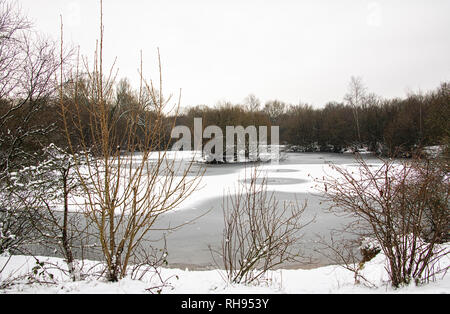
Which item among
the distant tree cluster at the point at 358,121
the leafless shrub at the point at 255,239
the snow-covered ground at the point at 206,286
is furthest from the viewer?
the distant tree cluster at the point at 358,121

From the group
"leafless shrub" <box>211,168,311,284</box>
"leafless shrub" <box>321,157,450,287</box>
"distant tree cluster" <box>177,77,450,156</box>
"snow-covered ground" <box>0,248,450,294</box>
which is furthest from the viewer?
"distant tree cluster" <box>177,77,450,156</box>

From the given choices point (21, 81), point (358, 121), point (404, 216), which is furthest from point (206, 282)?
point (358, 121)

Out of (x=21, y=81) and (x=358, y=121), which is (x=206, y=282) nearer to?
(x=21, y=81)

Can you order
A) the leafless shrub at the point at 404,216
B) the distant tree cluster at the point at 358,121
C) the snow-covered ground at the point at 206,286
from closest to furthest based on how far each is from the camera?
the snow-covered ground at the point at 206,286 → the leafless shrub at the point at 404,216 → the distant tree cluster at the point at 358,121

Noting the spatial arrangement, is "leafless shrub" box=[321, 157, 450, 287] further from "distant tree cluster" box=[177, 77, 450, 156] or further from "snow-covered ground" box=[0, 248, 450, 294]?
"distant tree cluster" box=[177, 77, 450, 156]

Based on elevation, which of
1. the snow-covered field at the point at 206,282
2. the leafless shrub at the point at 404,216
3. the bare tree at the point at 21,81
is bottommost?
the snow-covered field at the point at 206,282

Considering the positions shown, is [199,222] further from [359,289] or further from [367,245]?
[359,289]

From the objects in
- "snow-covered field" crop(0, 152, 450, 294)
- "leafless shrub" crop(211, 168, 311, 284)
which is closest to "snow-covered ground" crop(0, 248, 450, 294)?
"snow-covered field" crop(0, 152, 450, 294)

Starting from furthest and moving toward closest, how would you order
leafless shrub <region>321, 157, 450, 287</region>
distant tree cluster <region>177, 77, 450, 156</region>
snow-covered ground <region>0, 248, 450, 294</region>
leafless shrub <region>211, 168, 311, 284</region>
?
distant tree cluster <region>177, 77, 450, 156</region> < leafless shrub <region>211, 168, 311, 284</region> < leafless shrub <region>321, 157, 450, 287</region> < snow-covered ground <region>0, 248, 450, 294</region>

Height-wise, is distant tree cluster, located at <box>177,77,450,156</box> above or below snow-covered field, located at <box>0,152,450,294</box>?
above

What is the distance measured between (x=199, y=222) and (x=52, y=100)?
553 centimetres

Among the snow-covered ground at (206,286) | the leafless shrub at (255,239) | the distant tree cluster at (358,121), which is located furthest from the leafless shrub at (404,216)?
the distant tree cluster at (358,121)

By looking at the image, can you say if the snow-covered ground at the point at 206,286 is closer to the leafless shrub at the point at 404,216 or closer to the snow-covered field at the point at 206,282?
the snow-covered field at the point at 206,282
